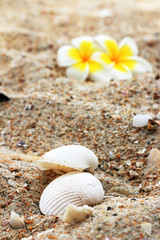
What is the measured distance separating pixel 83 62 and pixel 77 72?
0.14 metres

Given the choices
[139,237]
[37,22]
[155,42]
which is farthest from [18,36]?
[139,237]

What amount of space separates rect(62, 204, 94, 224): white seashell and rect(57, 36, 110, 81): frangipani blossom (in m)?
1.61

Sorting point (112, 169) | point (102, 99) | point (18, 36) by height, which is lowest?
point (112, 169)

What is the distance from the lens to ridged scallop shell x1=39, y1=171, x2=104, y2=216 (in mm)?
1522

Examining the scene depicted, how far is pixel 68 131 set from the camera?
2.20m

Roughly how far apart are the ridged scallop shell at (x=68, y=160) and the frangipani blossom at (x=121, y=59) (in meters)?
1.28

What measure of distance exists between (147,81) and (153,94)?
0.21 m

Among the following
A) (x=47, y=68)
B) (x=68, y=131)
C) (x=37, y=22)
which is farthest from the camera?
(x=37, y=22)

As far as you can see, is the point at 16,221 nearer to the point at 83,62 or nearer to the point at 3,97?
the point at 3,97

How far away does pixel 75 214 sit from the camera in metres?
1.38

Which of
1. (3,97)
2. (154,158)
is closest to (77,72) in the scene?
(3,97)

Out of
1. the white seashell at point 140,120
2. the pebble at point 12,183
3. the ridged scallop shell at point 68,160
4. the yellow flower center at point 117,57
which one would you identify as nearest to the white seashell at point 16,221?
the pebble at point 12,183

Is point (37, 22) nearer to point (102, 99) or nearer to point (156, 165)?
point (102, 99)

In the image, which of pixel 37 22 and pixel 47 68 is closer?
pixel 47 68
